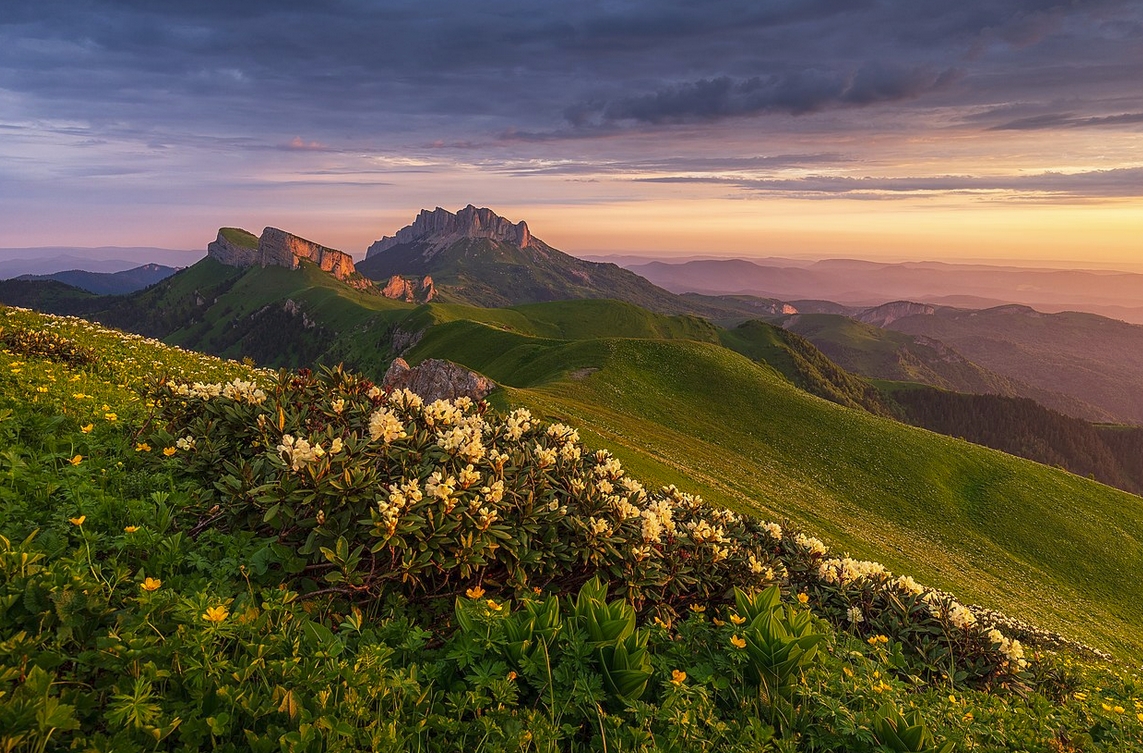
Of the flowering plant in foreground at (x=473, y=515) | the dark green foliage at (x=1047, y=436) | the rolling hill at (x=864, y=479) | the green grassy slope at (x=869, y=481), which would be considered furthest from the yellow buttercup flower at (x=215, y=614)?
the dark green foliage at (x=1047, y=436)

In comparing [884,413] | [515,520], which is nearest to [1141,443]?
[884,413]

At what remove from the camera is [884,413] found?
18200 centimetres

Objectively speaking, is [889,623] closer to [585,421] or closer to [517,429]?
[517,429]

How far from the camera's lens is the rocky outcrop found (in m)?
42.9

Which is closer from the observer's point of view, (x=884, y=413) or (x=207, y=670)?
(x=207, y=670)

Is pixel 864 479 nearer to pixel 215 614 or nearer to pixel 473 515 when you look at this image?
pixel 473 515

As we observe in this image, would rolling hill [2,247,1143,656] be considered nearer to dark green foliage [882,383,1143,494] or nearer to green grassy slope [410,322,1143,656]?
green grassy slope [410,322,1143,656]

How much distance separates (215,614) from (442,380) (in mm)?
45391

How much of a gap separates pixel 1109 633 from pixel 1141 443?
219 meters

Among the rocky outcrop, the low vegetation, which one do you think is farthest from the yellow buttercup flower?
the rocky outcrop

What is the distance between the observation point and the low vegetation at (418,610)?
12.0ft

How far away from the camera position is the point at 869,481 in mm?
46781

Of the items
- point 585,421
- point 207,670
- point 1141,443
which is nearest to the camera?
point 207,670

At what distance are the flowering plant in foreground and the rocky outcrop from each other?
3351cm
